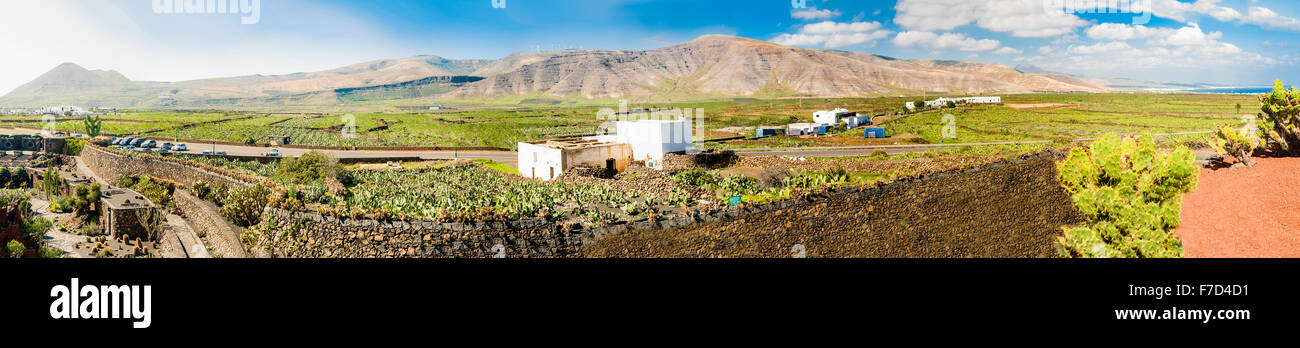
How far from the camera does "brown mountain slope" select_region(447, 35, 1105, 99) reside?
414 feet

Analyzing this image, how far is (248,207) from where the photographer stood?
40.0 feet

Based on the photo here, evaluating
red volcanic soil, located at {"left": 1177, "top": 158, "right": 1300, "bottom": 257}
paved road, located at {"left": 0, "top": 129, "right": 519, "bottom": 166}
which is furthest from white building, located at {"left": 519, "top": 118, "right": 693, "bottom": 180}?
red volcanic soil, located at {"left": 1177, "top": 158, "right": 1300, "bottom": 257}

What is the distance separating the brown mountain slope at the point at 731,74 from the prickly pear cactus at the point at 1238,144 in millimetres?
107550

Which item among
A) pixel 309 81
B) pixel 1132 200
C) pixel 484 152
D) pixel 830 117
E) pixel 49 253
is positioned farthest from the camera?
pixel 309 81

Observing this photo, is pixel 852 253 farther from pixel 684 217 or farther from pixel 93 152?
pixel 93 152

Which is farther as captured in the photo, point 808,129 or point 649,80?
point 649,80

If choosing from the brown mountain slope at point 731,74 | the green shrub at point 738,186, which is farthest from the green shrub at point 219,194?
the brown mountain slope at point 731,74

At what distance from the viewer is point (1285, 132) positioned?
478 inches

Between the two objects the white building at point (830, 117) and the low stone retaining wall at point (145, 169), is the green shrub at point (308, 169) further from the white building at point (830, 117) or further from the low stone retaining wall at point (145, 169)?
the white building at point (830, 117)

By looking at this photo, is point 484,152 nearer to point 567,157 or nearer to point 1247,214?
point 567,157

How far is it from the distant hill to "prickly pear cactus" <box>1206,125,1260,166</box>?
9150cm

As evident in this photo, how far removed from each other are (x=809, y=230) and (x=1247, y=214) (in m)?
8.20

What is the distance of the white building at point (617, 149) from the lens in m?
19.1

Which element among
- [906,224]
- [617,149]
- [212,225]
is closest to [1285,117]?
[906,224]
